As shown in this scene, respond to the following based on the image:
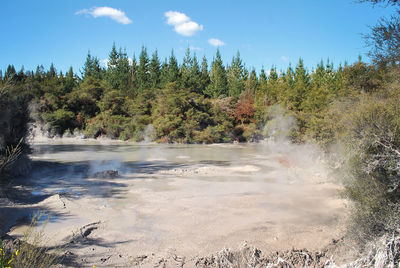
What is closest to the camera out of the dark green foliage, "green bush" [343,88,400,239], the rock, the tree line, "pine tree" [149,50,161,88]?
"green bush" [343,88,400,239]

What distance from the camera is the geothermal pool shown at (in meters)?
6.36

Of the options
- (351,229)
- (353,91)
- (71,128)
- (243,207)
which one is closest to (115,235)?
(243,207)

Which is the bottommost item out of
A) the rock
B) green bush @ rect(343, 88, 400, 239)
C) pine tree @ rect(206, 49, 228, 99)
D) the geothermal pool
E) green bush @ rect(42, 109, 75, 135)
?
the geothermal pool

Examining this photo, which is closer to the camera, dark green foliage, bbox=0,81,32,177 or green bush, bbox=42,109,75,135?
dark green foliage, bbox=0,81,32,177

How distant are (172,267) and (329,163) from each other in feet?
28.5

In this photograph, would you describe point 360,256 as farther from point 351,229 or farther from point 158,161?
point 158,161

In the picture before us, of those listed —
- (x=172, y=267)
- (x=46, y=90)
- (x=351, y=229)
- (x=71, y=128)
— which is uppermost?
(x=46, y=90)

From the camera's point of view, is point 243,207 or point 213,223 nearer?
point 213,223

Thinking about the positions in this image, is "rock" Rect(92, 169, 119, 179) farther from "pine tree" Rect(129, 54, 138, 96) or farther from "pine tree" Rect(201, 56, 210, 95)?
"pine tree" Rect(201, 56, 210, 95)

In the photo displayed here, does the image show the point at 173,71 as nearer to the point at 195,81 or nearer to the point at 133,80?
the point at 195,81

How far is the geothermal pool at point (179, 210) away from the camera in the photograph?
6363 mm

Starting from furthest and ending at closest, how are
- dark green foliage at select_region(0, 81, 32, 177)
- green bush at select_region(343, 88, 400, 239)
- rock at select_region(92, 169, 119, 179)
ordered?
rock at select_region(92, 169, 119, 179), dark green foliage at select_region(0, 81, 32, 177), green bush at select_region(343, 88, 400, 239)

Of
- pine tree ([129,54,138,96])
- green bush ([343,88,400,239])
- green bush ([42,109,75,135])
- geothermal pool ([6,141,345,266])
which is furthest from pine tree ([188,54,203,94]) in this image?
green bush ([343,88,400,239])

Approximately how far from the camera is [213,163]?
1725 centimetres
